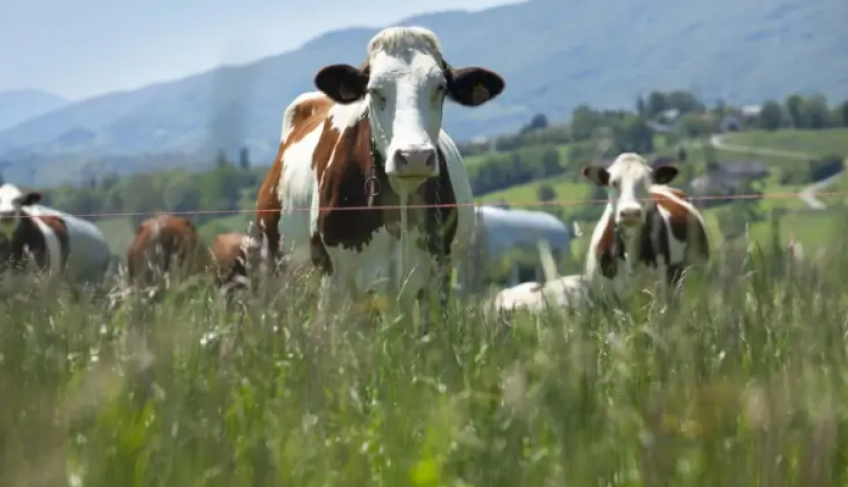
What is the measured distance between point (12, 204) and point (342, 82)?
38.6 feet

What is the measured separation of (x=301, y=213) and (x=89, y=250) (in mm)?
17146

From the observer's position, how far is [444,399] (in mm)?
3611

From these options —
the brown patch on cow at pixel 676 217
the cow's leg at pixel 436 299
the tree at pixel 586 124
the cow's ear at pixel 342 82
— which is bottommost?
the brown patch on cow at pixel 676 217

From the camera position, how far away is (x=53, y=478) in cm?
215

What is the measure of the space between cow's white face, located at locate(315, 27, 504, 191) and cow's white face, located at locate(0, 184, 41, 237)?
9239 mm

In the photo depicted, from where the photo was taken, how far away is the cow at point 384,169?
27.1 feet

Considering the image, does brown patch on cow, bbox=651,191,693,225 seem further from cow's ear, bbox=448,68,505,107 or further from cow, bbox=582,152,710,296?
cow's ear, bbox=448,68,505,107

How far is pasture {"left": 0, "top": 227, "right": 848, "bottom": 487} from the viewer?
2.61 metres

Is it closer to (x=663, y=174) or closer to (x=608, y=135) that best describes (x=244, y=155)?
(x=608, y=135)

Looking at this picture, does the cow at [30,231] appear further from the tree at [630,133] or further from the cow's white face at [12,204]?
the tree at [630,133]

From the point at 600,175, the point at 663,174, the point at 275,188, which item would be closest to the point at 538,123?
the point at 663,174

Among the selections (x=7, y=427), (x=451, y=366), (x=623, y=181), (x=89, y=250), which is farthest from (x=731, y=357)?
(x=89, y=250)

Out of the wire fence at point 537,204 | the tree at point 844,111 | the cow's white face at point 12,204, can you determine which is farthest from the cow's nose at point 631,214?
the cow's white face at point 12,204

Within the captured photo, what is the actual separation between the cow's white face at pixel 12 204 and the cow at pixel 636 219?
758 centimetres
